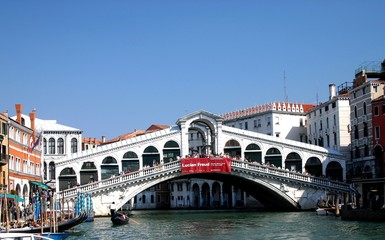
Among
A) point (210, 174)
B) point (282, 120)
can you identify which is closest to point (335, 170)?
point (210, 174)

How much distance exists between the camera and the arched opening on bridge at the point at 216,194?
6912cm

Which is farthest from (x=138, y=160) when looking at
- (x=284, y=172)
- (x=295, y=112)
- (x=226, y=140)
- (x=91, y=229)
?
(x=295, y=112)

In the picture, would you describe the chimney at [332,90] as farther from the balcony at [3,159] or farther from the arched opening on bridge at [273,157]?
the balcony at [3,159]

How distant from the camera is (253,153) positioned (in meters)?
50.3

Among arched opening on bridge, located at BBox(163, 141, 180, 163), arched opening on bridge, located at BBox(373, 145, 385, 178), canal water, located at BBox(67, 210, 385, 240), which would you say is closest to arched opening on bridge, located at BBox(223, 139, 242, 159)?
arched opening on bridge, located at BBox(163, 141, 180, 163)

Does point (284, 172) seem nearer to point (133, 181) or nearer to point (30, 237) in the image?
point (133, 181)

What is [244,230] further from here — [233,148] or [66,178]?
[66,178]

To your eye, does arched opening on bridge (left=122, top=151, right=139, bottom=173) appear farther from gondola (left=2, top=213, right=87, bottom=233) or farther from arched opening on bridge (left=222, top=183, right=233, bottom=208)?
arched opening on bridge (left=222, top=183, right=233, bottom=208)

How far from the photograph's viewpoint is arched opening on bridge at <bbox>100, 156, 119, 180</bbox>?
4834cm

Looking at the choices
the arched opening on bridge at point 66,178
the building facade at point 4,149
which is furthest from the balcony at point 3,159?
the arched opening on bridge at point 66,178

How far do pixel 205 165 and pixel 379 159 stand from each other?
35.3 ft

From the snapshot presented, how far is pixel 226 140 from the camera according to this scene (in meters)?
49.9

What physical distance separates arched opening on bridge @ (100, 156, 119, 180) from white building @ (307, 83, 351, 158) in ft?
53.3

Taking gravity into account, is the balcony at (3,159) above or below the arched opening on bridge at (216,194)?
above
